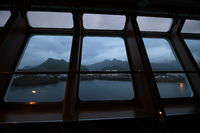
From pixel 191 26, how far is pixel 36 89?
4322 mm

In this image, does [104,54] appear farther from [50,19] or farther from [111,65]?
[50,19]

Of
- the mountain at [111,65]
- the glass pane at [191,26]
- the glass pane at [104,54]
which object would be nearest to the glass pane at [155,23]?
the glass pane at [191,26]

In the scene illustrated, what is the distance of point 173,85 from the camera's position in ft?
8.25

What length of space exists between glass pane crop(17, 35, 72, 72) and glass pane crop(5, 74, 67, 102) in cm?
20

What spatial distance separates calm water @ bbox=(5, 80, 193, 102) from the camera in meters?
2.09

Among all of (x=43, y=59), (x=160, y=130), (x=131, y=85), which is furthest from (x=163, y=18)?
(x=43, y=59)

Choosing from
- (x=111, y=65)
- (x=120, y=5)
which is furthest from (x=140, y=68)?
(x=120, y=5)

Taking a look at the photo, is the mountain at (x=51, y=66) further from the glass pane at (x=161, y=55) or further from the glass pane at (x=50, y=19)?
the glass pane at (x=161, y=55)

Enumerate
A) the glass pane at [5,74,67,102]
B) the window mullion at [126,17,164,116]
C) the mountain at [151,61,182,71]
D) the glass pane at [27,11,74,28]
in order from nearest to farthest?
the window mullion at [126,17,164,116] < the glass pane at [5,74,67,102] < the mountain at [151,61,182,71] < the glass pane at [27,11,74,28]

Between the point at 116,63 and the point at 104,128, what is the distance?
5.20ft

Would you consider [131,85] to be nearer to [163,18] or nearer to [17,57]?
[163,18]

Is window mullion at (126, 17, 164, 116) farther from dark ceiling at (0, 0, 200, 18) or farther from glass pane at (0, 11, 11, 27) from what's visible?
glass pane at (0, 11, 11, 27)

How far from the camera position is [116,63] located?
2611mm

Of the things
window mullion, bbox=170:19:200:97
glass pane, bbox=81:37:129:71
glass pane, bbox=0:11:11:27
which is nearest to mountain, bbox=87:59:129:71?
glass pane, bbox=81:37:129:71
